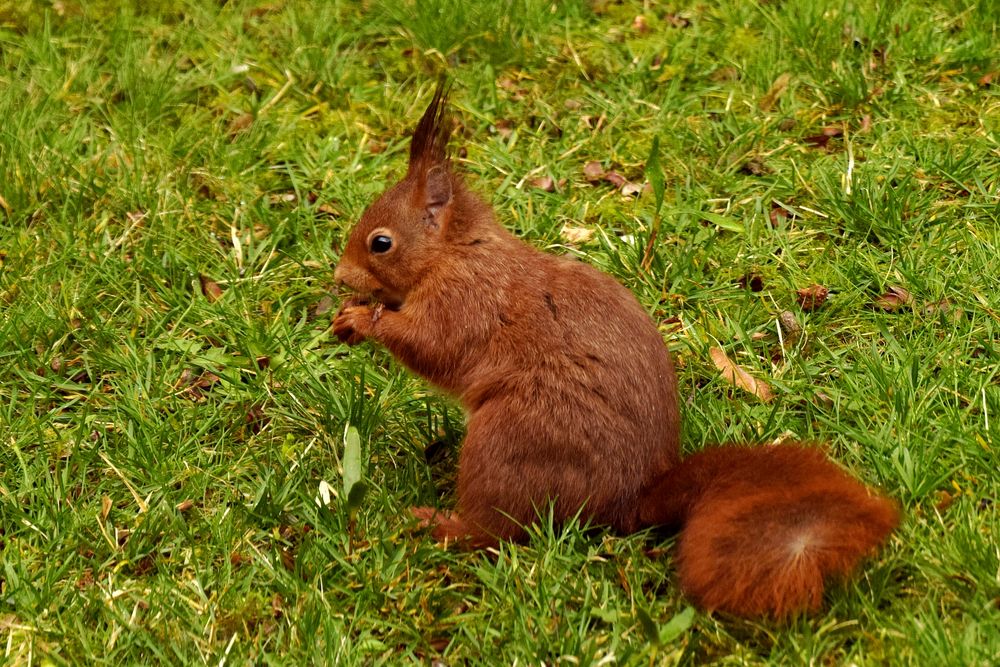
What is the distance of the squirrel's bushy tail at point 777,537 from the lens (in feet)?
7.95

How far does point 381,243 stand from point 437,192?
20cm

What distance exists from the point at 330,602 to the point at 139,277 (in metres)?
1.59

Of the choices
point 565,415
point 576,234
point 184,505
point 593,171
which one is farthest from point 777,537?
point 593,171

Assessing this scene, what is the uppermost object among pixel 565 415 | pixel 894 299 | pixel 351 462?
pixel 565 415

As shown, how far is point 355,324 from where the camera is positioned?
3.20m

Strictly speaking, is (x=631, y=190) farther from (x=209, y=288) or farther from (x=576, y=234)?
(x=209, y=288)

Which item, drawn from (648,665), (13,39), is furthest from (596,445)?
(13,39)

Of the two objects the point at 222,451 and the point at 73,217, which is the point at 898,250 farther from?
the point at 73,217

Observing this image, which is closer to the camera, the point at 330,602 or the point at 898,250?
the point at 330,602

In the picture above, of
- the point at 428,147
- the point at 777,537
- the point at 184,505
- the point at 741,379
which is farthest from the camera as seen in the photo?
the point at 741,379

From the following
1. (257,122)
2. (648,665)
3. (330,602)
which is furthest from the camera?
Answer: (257,122)

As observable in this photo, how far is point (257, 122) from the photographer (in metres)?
4.52

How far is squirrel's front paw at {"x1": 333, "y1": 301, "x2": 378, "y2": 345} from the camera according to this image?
10.4 feet

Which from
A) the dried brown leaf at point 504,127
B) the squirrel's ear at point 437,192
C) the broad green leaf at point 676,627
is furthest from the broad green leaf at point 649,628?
the dried brown leaf at point 504,127
